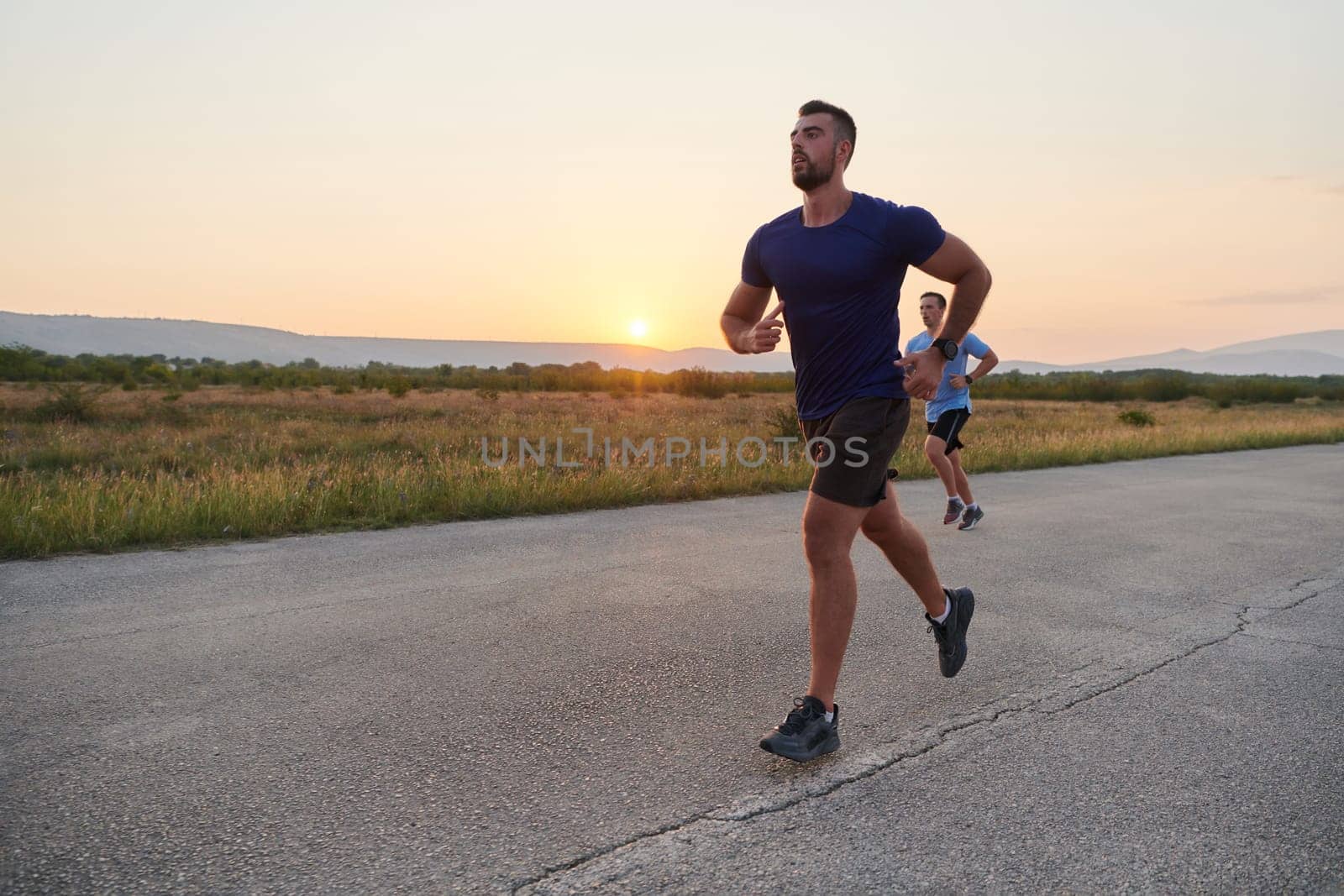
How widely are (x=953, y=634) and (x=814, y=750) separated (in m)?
1.02

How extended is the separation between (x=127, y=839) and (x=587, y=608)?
298 cm

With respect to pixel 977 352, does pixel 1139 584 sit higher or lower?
lower

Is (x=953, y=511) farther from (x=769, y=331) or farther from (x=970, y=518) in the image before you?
(x=769, y=331)

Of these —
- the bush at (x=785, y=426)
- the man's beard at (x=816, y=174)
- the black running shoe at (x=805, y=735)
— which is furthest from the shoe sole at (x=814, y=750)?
the bush at (x=785, y=426)

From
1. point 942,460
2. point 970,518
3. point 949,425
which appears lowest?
point 970,518

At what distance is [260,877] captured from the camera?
2.52 meters

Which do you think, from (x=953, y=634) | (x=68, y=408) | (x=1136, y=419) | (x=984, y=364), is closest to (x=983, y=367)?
(x=984, y=364)

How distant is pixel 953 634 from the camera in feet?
13.3

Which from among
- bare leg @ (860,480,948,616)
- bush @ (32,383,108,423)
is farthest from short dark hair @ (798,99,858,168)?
bush @ (32,383,108,423)

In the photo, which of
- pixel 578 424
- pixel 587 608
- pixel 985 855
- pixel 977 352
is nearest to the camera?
pixel 985 855

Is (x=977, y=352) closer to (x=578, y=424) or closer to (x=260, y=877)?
(x=260, y=877)

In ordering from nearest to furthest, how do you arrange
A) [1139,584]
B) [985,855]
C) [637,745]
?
[985,855]
[637,745]
[1139,584]

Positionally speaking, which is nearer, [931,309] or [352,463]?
[931,309]

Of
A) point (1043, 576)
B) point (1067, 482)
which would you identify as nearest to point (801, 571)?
point (1043, 576)
